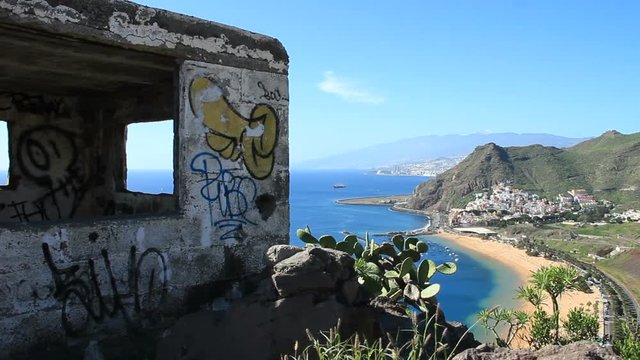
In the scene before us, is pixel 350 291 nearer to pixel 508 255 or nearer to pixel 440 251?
pixel 508 255

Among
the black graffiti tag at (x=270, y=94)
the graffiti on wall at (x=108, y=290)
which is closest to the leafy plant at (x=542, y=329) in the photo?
the black graffiti tag at (x=270, y=94)

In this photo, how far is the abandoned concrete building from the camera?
15.3ft

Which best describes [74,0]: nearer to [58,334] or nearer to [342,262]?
[58,334]

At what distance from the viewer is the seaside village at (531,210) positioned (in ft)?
309

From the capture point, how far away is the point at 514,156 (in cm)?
13575

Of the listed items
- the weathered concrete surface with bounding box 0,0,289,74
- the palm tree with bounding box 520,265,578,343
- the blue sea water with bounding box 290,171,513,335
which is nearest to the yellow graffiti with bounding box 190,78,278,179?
the weathered concrete surface with bounding box 0,0,289,74

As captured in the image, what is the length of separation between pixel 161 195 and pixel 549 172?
5072 inches

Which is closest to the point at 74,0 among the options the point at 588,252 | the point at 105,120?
the point at 105,120

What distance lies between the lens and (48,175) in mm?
8367

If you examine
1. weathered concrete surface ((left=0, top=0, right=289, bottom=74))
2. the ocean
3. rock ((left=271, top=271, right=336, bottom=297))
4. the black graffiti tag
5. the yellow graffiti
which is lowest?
the ocean

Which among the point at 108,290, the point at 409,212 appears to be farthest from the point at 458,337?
the point at 409,212

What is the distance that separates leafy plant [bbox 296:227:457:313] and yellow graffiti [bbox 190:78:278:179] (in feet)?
4.05

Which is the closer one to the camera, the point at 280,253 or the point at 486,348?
the point at 486,348

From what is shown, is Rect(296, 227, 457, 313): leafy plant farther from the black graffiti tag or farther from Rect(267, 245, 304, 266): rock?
the black graffiti tag
